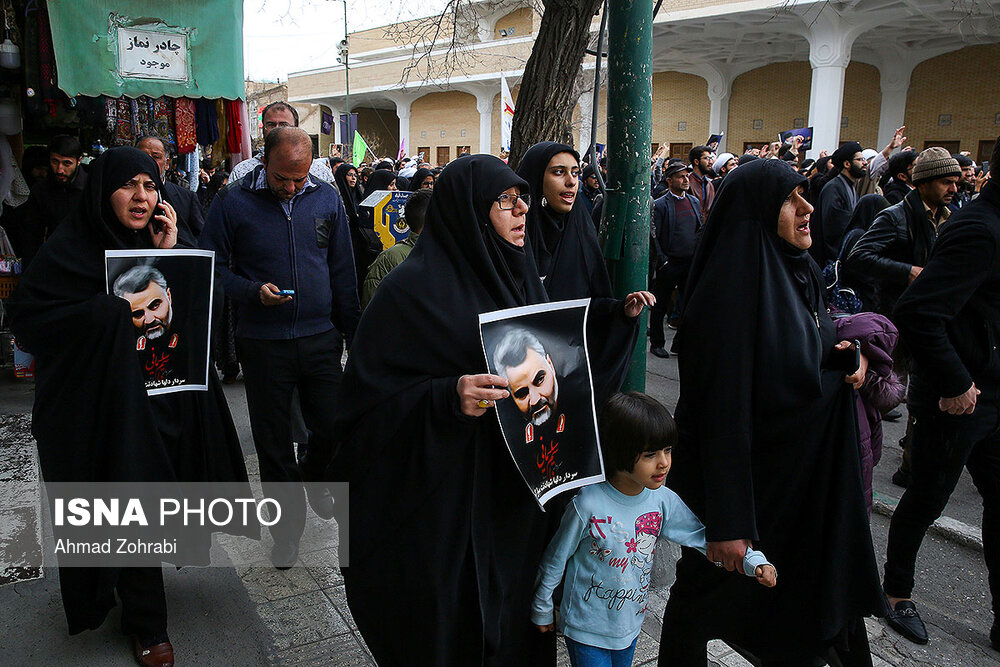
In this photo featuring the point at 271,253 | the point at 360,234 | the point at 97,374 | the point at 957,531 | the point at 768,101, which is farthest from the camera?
the point at 768,101

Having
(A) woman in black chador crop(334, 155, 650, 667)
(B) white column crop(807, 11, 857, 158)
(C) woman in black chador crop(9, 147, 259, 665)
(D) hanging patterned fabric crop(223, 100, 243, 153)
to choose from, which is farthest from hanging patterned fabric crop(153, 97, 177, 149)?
(B) white column crop(807, 11, 857, 158)

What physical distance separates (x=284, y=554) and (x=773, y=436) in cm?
241

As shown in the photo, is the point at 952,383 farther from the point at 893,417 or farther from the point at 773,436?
the point at 893,417

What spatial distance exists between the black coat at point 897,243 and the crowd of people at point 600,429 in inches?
70.4

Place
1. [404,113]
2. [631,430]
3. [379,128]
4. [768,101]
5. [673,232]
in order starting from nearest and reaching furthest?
[631,430] → [673,232] → [768,101] → [404,113] → [379,128]

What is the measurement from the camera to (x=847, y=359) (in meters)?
2.48

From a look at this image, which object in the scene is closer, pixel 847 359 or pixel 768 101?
pixel 847 359

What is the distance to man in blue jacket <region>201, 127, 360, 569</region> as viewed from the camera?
3.65 meters

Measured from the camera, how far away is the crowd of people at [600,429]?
227cm

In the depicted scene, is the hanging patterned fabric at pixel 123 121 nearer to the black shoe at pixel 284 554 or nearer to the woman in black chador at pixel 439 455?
the black shoe at pixel 284 554

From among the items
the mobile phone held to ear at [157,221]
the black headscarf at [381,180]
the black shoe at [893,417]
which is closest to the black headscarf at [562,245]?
the mobile phone held to ear at [157,221]

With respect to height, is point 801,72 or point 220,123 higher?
point 801,72

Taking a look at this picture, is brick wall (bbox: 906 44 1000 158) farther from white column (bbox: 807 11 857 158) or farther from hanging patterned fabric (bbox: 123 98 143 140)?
hanging patterned fabric (bbox: 123 98 143 140)

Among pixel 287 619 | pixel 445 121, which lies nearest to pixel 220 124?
pixel 287 619
